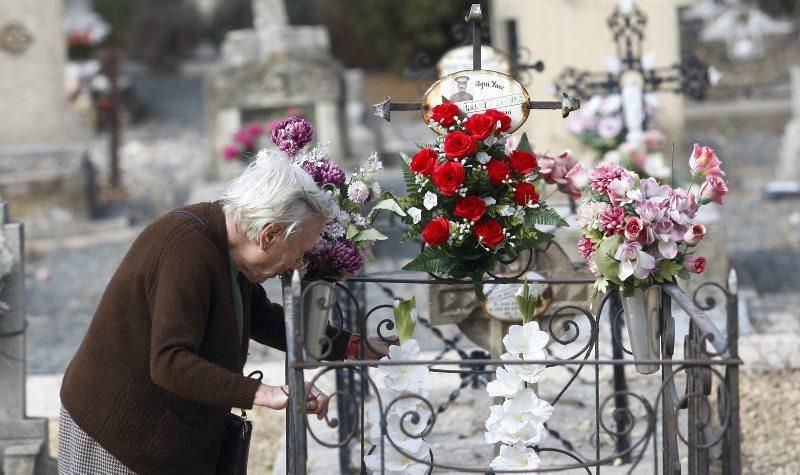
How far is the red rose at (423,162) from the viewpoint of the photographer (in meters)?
3.32

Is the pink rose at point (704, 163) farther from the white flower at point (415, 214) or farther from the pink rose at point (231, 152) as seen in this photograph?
the pink rose at point (231, 152)

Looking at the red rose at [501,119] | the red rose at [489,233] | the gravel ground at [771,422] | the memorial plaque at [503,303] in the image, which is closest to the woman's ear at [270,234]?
the red rose at [489,233]

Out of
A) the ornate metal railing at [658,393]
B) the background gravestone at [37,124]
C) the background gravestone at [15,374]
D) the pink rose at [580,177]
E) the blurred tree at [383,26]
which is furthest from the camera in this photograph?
the blurred tree at [383,26]

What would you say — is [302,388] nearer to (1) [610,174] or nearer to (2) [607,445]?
(1) [610,174]

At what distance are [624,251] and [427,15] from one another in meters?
17.0

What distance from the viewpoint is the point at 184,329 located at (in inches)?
114

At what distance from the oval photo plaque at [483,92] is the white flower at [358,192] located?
0.30 m

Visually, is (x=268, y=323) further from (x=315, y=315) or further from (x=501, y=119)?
(x=501, y=119)

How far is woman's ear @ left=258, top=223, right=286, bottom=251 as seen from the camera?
3006 mm

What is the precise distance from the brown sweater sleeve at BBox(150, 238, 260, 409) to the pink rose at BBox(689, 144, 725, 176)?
132 cm

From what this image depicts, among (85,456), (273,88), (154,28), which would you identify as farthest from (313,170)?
(154,28)

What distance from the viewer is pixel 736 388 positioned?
2.70 m

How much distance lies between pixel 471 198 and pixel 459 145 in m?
0.15

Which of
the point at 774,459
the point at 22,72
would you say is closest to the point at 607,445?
the point at 774,459
